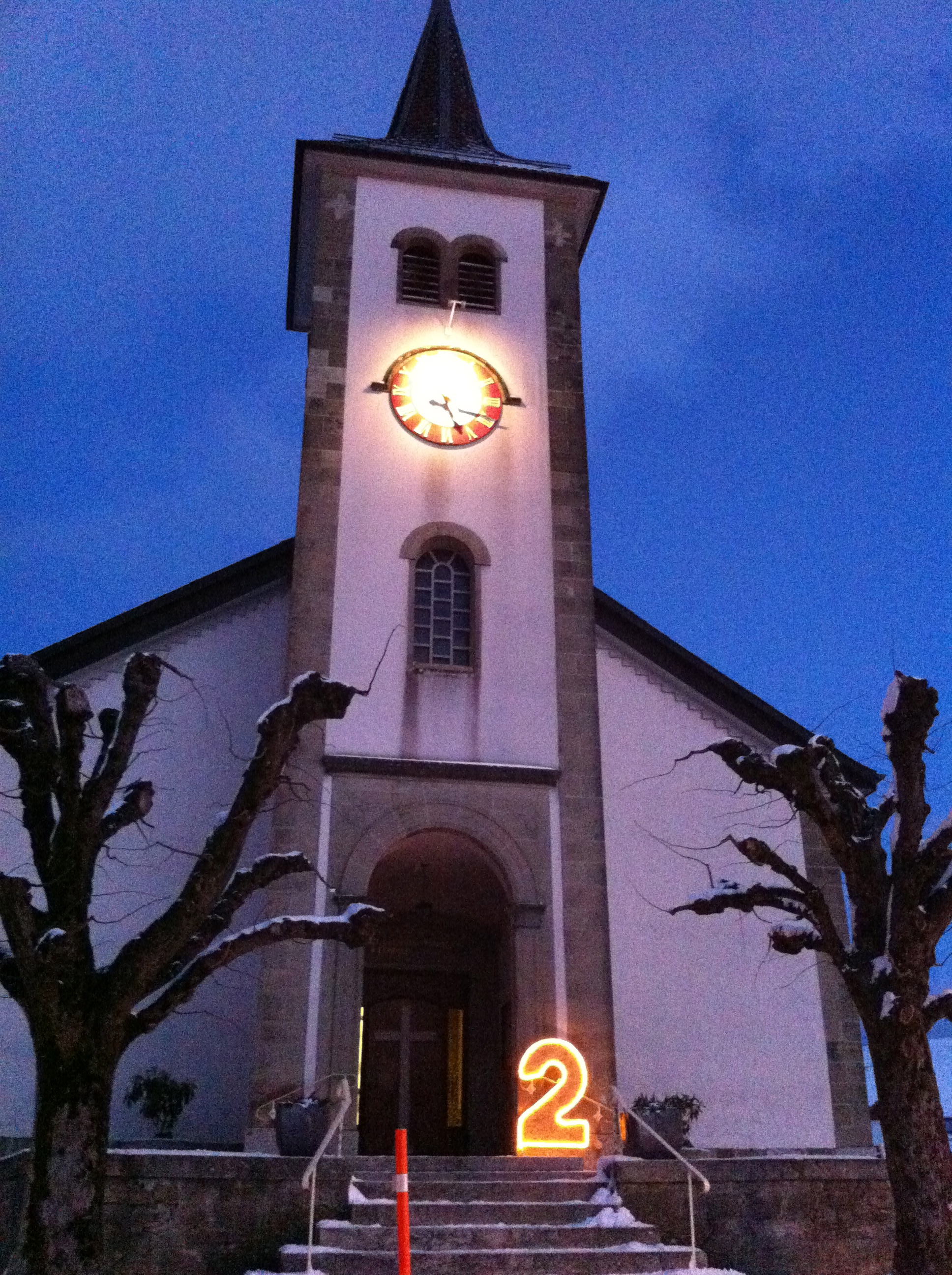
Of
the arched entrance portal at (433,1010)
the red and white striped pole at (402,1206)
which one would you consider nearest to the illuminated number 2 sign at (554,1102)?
the arched entrance portal at (433,1010)

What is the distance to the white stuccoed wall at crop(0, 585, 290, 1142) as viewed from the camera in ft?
43.2

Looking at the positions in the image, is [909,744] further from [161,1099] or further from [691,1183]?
[161,1099]

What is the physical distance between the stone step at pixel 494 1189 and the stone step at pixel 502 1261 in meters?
1.11

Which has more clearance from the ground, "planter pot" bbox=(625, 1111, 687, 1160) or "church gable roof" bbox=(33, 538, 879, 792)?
"church gable roof" bbox=(33, 538, 879, 792)

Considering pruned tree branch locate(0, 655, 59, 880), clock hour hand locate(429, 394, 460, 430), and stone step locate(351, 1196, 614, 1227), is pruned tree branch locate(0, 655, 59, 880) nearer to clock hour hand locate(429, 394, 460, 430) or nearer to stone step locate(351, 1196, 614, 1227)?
stone step locate(351, 1196, 614, 1227)

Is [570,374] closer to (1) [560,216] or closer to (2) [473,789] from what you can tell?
(1) [560,216]

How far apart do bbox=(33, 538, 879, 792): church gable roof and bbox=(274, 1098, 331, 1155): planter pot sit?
648cm

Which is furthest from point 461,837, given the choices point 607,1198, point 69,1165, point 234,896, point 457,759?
point 69,1165

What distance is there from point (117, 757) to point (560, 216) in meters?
11.9

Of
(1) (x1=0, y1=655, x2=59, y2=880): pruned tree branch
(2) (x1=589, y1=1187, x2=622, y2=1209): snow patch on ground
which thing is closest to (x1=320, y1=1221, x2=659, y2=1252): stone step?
(2) (x1=589, y1=1187, x2=622, y2=1209): snow patch on ground

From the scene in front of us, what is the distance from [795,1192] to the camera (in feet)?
33.4

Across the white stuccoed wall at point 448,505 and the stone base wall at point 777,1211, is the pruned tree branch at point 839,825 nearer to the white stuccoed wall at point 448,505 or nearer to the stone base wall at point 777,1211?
the stone base wall at point 777,1211

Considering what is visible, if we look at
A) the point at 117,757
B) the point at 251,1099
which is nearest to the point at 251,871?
the point at 117,757

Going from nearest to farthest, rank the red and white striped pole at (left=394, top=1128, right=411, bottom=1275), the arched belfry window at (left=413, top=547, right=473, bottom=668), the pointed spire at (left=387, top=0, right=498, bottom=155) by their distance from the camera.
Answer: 1. the red and white striped pole at (left=394, top=1128, right=411, bottom=1275)
2. the arched belfry window at (left=413, top=547, right=473, bottom=668)
3. the pointed spire at (left=387, top=0, right=498, bottom=155)
